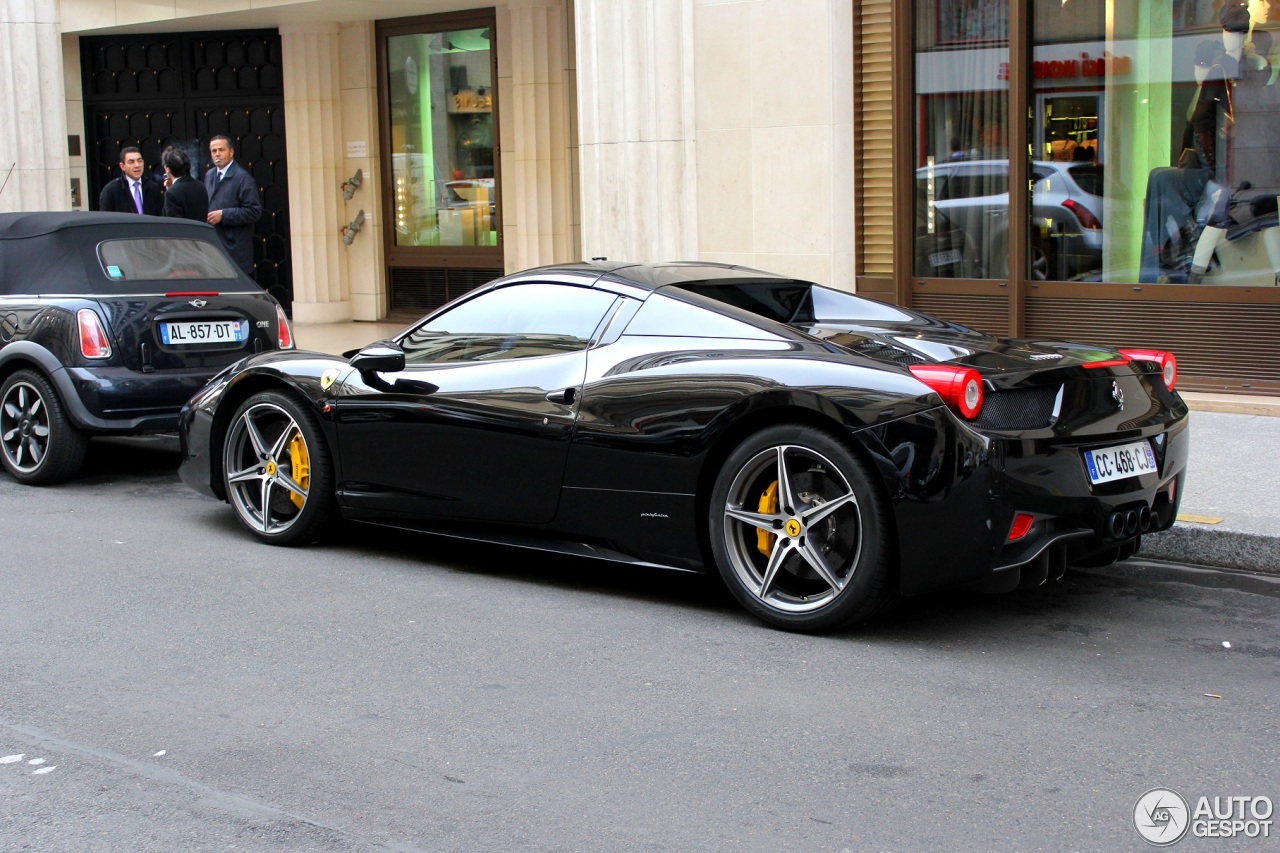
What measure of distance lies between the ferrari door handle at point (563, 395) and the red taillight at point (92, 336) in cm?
378

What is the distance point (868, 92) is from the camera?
10969 mm

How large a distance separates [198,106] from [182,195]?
5.98m

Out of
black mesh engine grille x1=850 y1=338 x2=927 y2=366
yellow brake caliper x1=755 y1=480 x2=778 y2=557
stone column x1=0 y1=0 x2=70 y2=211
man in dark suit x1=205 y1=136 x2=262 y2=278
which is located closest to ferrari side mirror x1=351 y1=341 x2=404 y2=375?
yellow brake caliper x1=755 y1=480 x2=778 y2=557

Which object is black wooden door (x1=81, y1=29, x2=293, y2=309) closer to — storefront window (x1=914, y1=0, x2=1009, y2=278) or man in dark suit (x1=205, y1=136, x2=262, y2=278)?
man in dark suit (x1=205, y1=136, x2=262, y2=278)

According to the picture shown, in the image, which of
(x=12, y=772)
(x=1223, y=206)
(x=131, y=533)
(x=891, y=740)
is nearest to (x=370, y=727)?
(x=12, y=772)

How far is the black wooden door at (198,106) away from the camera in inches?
675

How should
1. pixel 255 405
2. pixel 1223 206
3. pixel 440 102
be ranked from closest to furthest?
pixel 255 405
pixel 1223 206
pixel 440 102

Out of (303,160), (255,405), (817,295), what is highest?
(303,160)

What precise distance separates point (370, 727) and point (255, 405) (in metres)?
2.85

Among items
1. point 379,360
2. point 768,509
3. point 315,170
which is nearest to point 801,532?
point 768,509

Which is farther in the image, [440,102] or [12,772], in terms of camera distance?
[440,102]

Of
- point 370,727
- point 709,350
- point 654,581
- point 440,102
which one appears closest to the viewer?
point 370,727

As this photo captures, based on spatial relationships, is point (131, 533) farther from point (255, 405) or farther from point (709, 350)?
point (709, 350)

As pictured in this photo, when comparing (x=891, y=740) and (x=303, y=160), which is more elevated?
(x=303, y=160)
